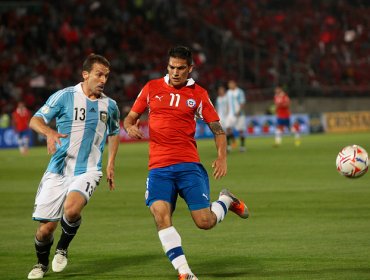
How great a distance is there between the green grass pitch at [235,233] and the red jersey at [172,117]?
1202 millimetres

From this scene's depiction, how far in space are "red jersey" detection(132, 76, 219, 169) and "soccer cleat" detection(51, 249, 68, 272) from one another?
146cm

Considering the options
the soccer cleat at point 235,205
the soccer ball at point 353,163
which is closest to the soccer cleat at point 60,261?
the soccer cleat at point 235,205

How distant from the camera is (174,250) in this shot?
26.7 feet

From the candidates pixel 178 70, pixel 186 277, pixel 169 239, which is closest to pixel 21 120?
pixel 178 70

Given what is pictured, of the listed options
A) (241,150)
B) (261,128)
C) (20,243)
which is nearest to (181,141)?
(20,243)

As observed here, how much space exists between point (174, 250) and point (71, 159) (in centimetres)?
163

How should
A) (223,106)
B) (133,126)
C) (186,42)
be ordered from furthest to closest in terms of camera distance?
(186,42) < (223,106) < (133,126)

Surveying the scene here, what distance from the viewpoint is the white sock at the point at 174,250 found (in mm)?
8070

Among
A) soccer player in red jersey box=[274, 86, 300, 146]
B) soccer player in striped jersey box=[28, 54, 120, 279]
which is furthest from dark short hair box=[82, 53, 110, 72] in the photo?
soccer player in red jersey box=[274, 86, 300, 146]

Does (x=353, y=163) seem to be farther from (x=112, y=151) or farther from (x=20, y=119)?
(x=20, y=119)

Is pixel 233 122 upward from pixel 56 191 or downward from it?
downward

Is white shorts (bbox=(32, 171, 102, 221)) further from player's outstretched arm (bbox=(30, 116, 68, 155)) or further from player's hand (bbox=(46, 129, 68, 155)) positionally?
player's hand (bbox=(46, 129, 68, 155))

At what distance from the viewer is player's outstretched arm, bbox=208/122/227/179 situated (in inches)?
334

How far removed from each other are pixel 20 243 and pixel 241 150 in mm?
19261
